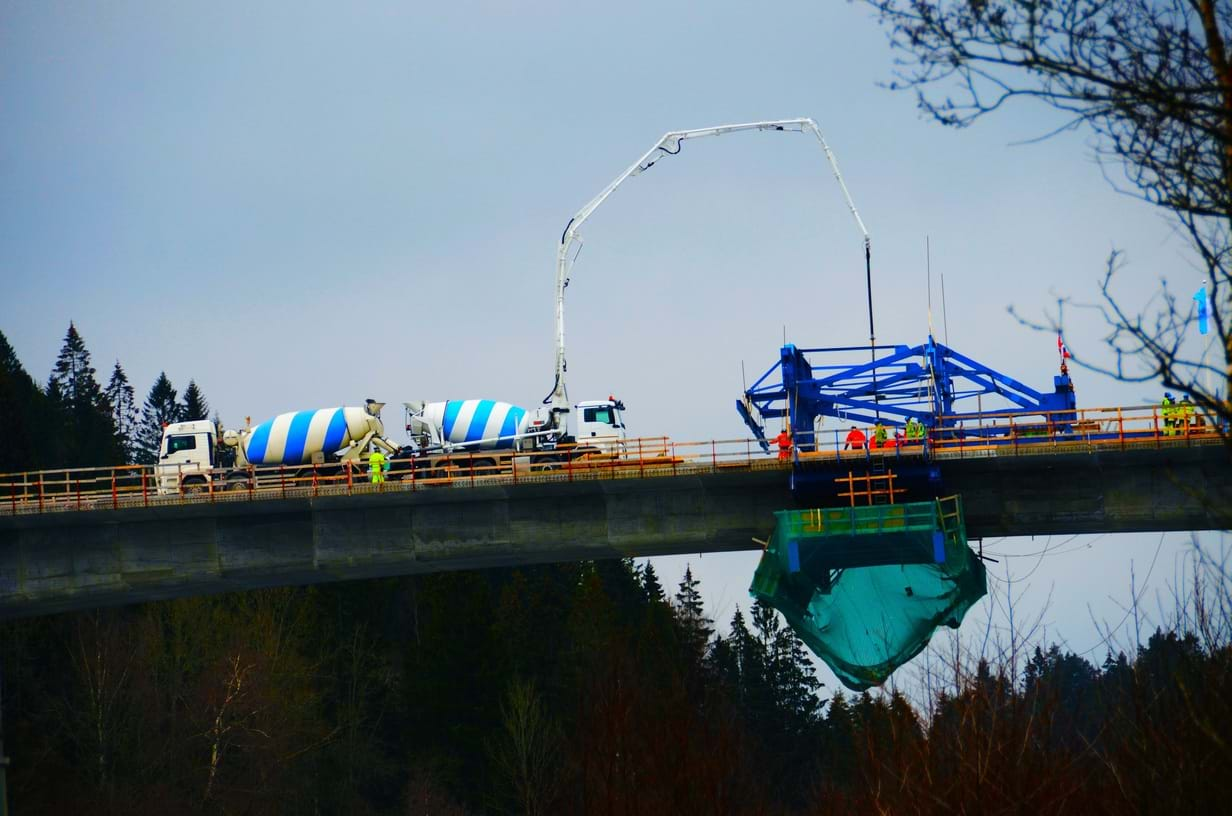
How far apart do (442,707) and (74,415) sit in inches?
2179

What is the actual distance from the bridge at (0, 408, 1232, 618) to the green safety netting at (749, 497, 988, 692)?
217cm

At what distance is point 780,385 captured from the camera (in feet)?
193

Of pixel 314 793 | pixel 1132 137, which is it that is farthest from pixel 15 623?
pixel 1132 137

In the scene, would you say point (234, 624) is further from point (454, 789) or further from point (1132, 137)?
point (1132, 137)

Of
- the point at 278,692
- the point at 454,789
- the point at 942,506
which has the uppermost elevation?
the point at 942,506

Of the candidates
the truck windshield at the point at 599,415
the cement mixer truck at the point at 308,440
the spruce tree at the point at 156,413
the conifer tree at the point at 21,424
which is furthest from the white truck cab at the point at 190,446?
the spruce tree at the point at 156,413

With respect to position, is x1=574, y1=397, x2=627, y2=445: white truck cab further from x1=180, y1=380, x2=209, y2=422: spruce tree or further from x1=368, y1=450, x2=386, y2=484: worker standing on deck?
x1=180, y1=380, x2=209, y2=422: spruce tree

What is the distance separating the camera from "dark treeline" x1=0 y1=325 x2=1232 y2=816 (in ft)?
146

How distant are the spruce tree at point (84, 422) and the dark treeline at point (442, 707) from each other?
1.58 m

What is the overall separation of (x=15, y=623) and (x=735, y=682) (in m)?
43.1

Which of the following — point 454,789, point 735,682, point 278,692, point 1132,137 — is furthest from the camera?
point 735,682

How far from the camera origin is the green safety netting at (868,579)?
49094mm

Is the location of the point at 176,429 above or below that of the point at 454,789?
above

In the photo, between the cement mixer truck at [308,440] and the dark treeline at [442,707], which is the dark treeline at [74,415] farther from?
the cement mixer truck at [308,440]
